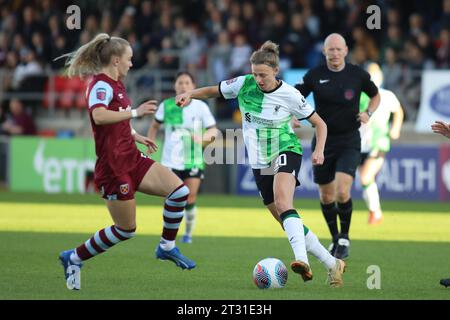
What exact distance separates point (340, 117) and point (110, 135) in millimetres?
3850

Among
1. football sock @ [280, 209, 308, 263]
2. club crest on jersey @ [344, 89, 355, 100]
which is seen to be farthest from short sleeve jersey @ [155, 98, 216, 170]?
football sock @ [280, 209, 308, 263]

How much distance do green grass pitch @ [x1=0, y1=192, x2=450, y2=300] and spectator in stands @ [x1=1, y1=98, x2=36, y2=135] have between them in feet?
15.7

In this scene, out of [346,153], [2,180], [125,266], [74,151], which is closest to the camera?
[125,266]

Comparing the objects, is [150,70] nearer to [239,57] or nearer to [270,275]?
[239,57]

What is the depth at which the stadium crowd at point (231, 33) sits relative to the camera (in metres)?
22.8

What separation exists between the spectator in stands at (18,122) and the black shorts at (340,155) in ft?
47.7

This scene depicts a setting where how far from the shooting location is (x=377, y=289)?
9000 millimetres

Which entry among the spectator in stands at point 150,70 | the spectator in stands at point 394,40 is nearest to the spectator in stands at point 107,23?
the spectator in stands at point 150,70

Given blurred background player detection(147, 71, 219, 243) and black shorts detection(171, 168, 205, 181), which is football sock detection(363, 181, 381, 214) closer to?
blurred background player detection(147, 71, 219, 243)

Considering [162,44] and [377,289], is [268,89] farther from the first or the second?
[162,44]

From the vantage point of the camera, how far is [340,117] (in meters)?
12.0

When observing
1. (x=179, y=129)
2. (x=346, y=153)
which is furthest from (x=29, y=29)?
(x=346, y=153)

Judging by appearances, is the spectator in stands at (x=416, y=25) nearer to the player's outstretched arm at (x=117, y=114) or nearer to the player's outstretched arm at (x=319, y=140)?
the player's outstretched arm at (x=319, y=140)
